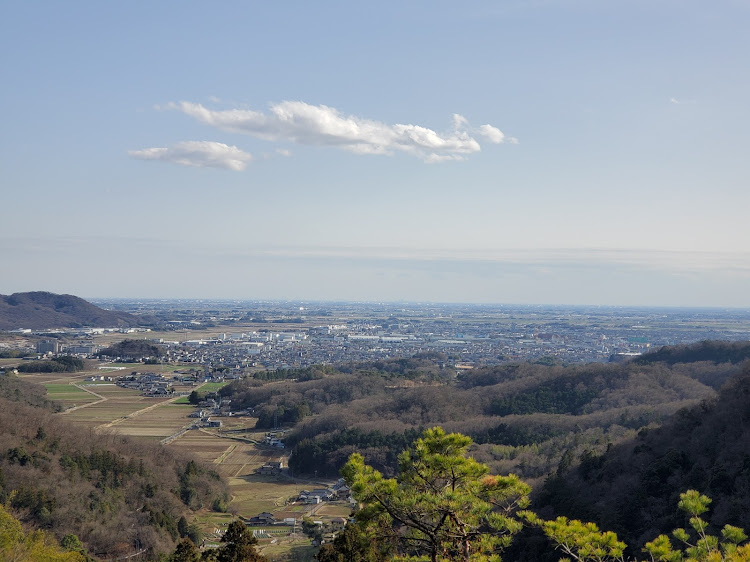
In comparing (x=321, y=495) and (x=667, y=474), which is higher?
(x=667, y=474)

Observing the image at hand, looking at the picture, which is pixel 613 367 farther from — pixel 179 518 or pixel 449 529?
pixel 449 529

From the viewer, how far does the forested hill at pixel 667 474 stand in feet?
87.6

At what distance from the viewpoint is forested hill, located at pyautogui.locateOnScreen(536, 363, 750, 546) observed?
26.7m

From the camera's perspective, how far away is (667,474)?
99.3 ft

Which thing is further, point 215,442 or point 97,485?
point 215,442

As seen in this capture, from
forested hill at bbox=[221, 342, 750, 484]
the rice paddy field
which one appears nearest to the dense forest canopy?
the rice paddy field

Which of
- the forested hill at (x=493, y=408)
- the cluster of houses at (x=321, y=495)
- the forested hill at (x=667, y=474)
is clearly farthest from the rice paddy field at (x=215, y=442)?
the forested hill at (x=667, y=474)

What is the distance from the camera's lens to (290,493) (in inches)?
1859

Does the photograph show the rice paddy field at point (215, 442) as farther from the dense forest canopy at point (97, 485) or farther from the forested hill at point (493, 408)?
the forested hill at point (493, 408)

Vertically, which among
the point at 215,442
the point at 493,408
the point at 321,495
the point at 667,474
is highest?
the point at 667,474

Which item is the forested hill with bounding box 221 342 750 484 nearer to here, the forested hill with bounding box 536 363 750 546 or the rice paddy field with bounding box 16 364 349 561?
the forested hill with bounding box 536 363 750 546

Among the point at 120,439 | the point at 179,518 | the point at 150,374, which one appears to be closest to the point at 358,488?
the point at 179,518

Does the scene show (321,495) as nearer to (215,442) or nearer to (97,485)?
(97,485)

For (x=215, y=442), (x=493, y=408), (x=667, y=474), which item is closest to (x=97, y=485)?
(x=215, y=442)
